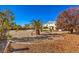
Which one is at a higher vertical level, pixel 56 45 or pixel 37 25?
pixel 37 25

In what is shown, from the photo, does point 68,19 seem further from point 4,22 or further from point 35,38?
point 4,22

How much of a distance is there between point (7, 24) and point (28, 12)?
27cm

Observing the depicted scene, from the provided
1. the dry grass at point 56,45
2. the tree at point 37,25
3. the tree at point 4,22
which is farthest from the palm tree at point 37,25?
the tree at point 4,22

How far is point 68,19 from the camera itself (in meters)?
2.43

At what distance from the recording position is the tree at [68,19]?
7.96 feet

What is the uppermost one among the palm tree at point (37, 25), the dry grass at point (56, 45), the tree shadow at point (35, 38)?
the palm tree at point (37, 25)

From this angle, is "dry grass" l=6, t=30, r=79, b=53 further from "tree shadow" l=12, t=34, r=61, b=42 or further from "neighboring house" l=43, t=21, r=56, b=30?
"neighboring house" l=43, t=21, r=56, b=30

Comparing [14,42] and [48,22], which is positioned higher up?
[48,22]

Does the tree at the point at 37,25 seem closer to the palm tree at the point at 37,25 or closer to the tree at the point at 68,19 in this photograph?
the palm tree at the point at 37,25

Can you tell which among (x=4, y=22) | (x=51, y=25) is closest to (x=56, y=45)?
(x=51, y=25)
